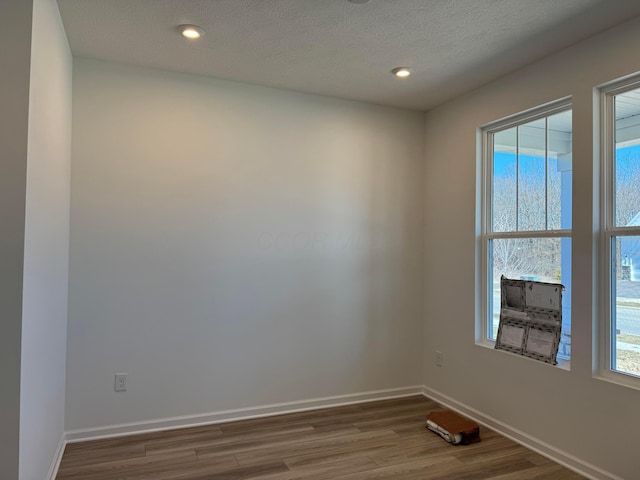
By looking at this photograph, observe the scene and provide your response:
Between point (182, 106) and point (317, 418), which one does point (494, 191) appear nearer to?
point (317, 418)

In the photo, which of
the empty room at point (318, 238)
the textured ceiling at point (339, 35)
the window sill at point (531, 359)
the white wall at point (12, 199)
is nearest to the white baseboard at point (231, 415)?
the empty room at point (318, 238)

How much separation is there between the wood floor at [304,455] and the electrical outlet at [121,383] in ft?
1.06

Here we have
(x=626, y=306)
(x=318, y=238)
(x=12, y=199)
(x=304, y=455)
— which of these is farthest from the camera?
(x=318, y=238)

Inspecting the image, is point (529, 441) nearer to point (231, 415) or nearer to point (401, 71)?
point (231, 415)

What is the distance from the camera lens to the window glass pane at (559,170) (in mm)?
2859

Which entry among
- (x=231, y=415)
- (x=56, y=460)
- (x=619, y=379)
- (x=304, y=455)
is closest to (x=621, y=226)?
(x=619, y=379)

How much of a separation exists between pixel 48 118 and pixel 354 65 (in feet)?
6.34

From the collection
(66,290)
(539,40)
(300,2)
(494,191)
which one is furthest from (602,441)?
(66,290)

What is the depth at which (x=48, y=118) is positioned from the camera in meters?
2.27

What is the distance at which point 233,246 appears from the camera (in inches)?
135

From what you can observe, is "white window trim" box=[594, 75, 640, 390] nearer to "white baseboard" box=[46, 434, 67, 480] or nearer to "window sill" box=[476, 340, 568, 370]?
"window sill" box=[476, 340, 568, 370]

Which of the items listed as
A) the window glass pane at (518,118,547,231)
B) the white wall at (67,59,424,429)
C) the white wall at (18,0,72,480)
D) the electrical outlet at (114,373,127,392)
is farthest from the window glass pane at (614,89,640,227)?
the electrical outlet at (114,373,127,392)

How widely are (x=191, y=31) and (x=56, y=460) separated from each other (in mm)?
2651

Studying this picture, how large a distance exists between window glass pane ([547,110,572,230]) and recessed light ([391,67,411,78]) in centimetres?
102
